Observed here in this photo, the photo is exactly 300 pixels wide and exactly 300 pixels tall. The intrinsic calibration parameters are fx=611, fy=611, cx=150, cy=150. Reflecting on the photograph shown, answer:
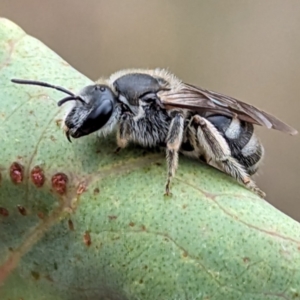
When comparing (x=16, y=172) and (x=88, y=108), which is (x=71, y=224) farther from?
(x=88, y=108)

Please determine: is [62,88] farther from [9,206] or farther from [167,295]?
[167,295]

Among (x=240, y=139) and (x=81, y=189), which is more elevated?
(x=240, y=139)

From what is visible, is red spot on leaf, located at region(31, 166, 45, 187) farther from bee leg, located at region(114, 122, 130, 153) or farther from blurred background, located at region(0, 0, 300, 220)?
blurred background, located at region(0, 0, 300, 220)

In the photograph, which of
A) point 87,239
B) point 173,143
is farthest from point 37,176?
point 173,143

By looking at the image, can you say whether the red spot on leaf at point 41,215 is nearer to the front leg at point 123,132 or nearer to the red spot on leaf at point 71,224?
the red spot on leaf at point 71,224

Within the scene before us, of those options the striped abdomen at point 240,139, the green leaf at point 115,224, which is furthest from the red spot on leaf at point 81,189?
the striped abdomen at point 240,139

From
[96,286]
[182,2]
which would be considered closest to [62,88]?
[96,286]
